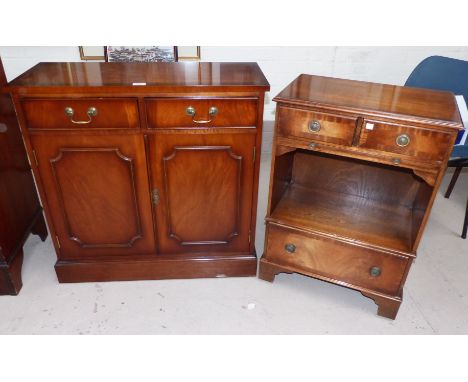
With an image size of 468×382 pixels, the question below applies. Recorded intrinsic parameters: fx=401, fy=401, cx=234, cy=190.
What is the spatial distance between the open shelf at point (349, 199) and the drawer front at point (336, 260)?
0.20 ft

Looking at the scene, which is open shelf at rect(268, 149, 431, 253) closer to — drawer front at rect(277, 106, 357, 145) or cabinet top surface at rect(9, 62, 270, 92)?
drawer front at rect(277, 106, 357, 145)

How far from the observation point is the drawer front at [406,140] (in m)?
1.65

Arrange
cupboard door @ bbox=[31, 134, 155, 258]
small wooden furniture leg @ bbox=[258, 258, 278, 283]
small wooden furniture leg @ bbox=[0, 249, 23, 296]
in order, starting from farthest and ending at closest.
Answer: small wooden furniture leg @ bbox=[258, 258, 278, 283]
small wooden furniture leg @ bbox=[0, 249, 23, 296]
cupboard door @ bbox=[31, 134, 155, 258]

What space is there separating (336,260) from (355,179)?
0.51m

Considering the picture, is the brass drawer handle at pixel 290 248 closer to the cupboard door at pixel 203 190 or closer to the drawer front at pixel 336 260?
the drawer front at pixel 336 260

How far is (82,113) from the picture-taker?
1.81 metres

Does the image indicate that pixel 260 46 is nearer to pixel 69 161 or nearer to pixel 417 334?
pixel 69 161

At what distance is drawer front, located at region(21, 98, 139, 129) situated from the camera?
179 cm

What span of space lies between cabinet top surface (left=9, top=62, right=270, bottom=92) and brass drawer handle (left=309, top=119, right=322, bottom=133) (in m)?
0.26

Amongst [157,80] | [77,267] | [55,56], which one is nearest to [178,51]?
[55,56]

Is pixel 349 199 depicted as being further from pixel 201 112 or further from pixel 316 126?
pixel 201 112

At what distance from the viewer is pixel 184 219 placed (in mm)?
2162

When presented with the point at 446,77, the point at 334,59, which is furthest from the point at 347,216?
the point at 334,59

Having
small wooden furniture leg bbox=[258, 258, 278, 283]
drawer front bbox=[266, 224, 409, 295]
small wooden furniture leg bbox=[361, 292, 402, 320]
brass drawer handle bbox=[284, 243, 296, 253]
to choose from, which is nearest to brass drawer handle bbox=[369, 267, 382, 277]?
drawer front bbox=[266, 224, 409, 295]
